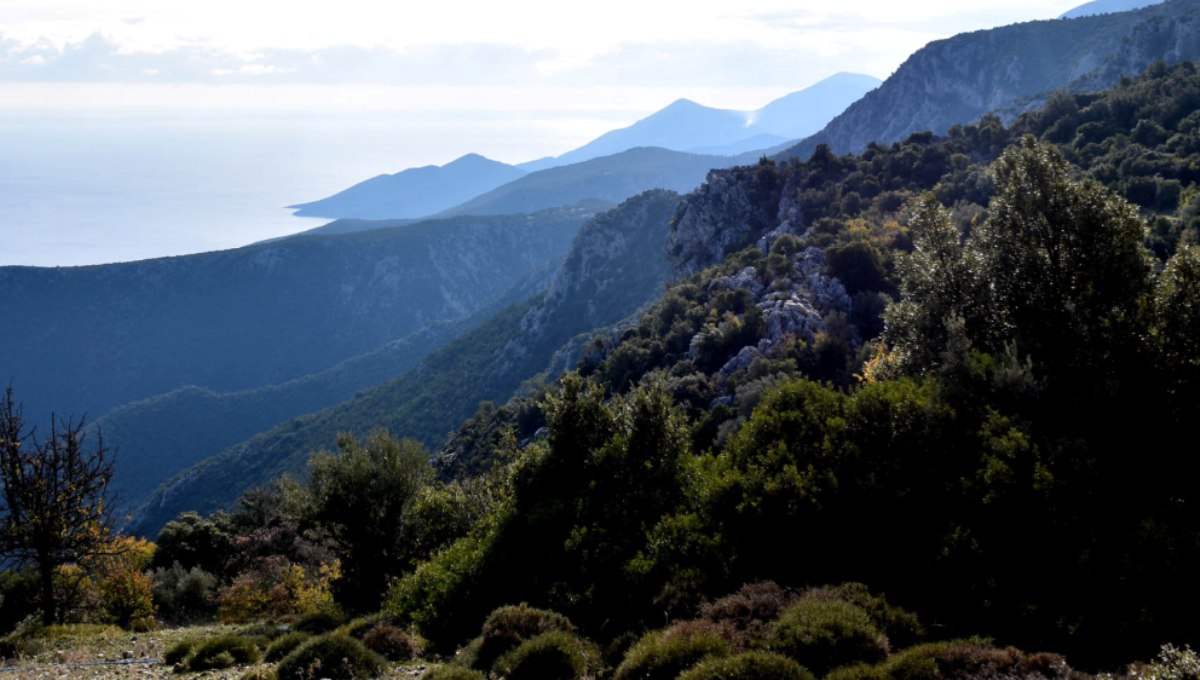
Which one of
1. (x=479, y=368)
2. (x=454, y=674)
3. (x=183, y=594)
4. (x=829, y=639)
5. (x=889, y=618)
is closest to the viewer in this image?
(x=829, y=639)

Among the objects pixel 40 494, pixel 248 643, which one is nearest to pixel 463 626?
pixel 248 643

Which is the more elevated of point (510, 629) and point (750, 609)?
point (750, 609)

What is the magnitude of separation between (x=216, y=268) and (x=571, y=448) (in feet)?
549

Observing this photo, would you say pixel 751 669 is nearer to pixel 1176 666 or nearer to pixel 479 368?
pixel 1176 666

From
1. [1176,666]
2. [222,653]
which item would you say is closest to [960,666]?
[1176,666]

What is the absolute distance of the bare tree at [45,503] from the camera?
19.2 meters

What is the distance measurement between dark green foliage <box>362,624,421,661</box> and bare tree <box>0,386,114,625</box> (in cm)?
1038

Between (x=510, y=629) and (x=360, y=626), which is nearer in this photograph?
(x=510, y=629)

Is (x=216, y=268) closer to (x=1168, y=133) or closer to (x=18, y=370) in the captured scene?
(x=18, y=370)

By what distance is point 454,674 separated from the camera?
11.0 meters

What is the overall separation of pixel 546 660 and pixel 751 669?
3535mm

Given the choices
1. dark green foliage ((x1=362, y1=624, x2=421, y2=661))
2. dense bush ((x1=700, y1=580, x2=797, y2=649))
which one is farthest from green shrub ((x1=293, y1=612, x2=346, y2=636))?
dense bush ((x1=700, y1=580, x2=797, y2=649))

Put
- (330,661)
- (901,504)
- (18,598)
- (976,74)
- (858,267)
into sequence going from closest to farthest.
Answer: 1. (330,661)
2. (901,504)
3. (18,598)
4. (858,267)
5. (976,74)

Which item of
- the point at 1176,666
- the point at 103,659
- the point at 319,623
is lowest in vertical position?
the point at 319,623
